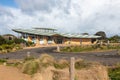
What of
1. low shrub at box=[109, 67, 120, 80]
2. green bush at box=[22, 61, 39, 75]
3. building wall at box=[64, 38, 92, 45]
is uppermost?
building wall at box=[64, 38, 92, 45]

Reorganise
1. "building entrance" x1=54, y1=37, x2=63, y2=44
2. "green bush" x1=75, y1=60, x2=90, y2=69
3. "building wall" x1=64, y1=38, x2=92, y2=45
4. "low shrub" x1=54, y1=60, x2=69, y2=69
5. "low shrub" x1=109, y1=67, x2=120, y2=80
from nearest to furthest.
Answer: "low shrub" x1=109, y1=67, x2=120, y2=80, "green bush" x1=75, y1=60, x2=90, y2=69, "low shrub" x1=54, y1=60, x2=69, y2=69, "building entrance" x1=54, y1=37, x2=63, y2=44, "building wall" x1=64, y1=38, x2=92, y2=45

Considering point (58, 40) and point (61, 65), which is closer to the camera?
point (61, 65)

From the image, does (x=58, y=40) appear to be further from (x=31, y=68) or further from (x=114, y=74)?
(x=31, y=68)

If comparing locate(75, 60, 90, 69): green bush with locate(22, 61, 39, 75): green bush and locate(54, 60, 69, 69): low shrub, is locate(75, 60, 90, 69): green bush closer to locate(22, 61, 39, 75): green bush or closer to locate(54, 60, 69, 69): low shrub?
locate(54, 60, 69, 69): low shrub

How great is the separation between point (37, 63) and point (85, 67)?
9.26 ft

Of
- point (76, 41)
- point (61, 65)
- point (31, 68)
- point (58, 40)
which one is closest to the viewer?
point (31, 68)

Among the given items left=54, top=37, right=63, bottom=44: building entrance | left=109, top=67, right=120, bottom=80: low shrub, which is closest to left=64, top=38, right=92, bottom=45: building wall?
left=54, top=37, right=63, bottom=44: building entrance

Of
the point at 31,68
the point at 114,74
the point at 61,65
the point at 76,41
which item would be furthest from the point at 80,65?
the point at 76,41

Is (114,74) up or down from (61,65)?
down

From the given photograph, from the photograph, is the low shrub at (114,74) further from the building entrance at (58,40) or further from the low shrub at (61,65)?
the building entrance at (58,40)

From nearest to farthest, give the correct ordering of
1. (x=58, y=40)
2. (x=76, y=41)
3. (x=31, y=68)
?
(x=31, y=68) < (x=58, y=40) < (x=76, y=41)

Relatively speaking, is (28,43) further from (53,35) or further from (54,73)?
(54,73)

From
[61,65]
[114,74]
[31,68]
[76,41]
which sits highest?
[76,41]

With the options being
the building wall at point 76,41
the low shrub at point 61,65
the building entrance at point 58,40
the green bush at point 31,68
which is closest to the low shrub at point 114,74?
the low shrub at point 61,65
